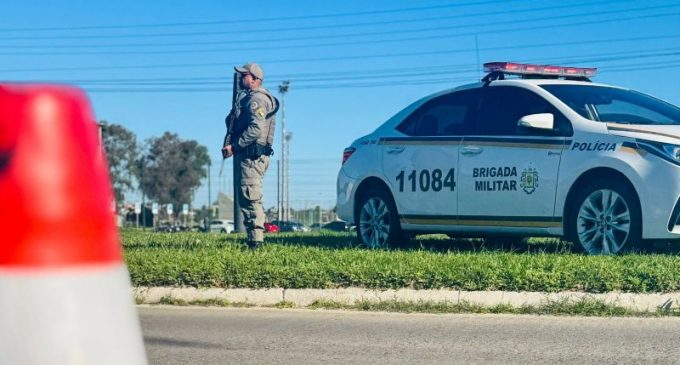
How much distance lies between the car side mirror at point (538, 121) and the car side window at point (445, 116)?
0.83 metres

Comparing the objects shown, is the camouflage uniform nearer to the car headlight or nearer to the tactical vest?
the tactical vest

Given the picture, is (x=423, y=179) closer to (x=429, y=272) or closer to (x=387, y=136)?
(x=387, y=136)

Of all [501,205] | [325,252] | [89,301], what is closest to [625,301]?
[501,205]

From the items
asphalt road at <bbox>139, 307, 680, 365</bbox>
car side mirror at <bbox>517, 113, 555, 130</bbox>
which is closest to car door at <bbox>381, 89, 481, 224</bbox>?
car side mirror at <bbox>517, 113, 555, 130</bbox>

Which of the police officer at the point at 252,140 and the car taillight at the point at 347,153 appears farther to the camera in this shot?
the car taillight at the point at 347,153

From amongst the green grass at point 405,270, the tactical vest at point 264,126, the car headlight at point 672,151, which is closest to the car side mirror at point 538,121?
the car headlight at point 672,151

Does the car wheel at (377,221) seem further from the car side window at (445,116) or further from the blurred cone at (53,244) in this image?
the blurred cone at (53,244)

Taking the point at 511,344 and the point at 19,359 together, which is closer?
the point at 19,359

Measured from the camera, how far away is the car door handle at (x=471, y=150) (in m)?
8.99

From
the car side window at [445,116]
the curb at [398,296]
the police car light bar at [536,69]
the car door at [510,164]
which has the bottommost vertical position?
the curb at [398,296]

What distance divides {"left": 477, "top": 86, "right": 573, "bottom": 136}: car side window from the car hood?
549mm

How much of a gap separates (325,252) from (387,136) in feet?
5.94

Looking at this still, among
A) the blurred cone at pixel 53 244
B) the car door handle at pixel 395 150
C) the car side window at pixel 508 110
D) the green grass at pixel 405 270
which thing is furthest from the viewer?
the car door handle at pixel 395 150

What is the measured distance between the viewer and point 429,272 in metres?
7.04
